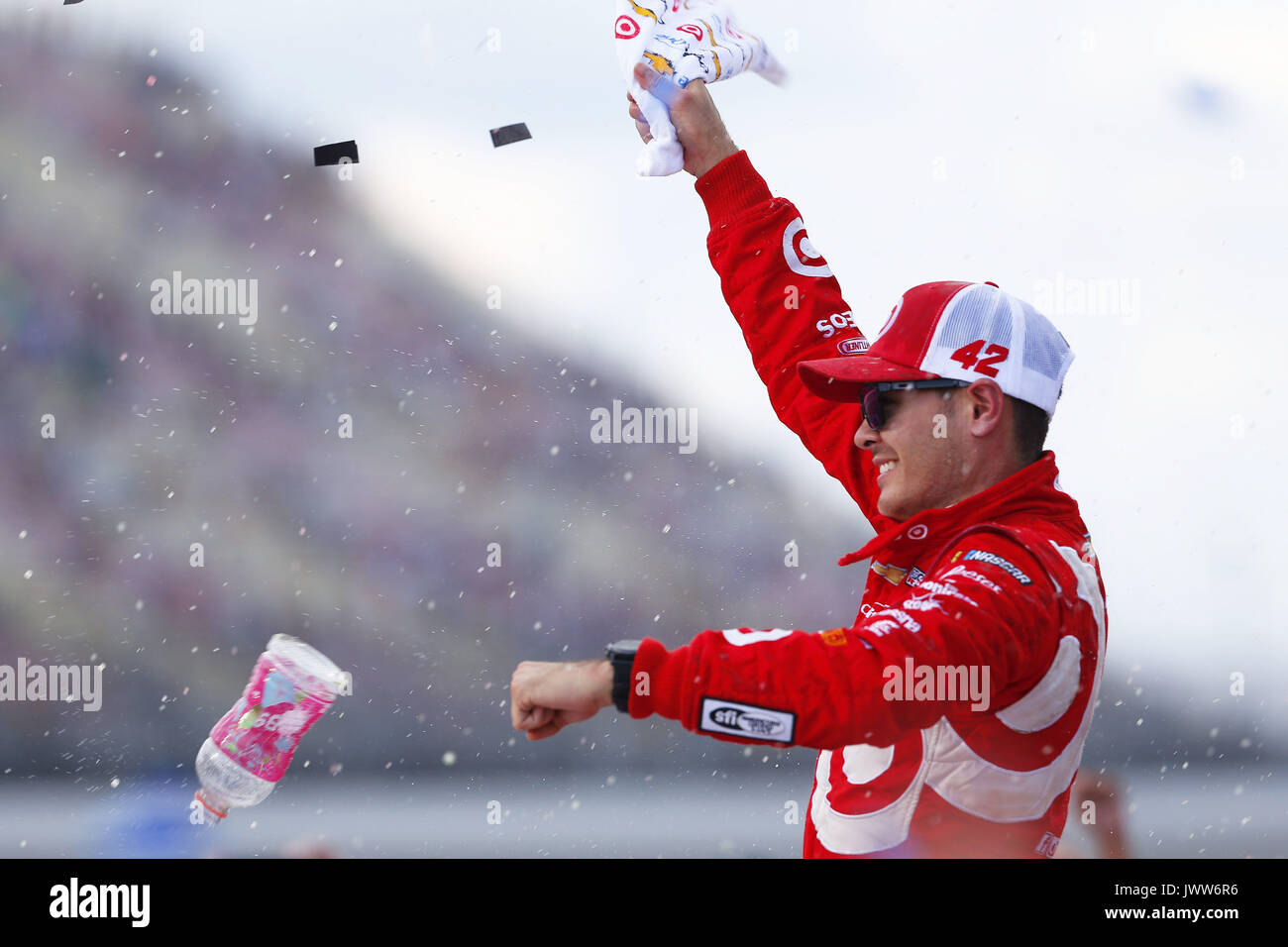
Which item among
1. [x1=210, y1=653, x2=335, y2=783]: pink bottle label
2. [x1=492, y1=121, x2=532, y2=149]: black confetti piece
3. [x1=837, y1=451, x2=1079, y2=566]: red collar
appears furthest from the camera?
[x1=492, y1=121, x2=532, y2=149]: black confetti piece

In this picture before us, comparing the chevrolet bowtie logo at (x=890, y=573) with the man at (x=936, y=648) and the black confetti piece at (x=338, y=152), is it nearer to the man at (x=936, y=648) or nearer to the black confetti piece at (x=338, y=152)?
the man at (x=936, y=648)

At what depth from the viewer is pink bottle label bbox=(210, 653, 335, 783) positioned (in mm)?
1644

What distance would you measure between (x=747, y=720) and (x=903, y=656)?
0.16 m

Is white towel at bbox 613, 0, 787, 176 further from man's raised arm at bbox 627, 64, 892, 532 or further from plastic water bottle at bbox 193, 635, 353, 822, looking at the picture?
plastic water bottle at bbox 193, 635, 353, 822

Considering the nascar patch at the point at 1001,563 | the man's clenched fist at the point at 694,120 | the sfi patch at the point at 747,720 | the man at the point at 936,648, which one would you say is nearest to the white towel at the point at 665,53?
the man's clenched fist at the point at 694,120

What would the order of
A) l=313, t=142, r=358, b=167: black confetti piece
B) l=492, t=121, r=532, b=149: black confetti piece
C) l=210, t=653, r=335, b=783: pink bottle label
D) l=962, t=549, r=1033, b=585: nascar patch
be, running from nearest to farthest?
l=962, t=549, r=1033, b=585: nascar patch
l=210, t=653, r=335, b=783: pink bottle label
l=492, t=121, r=532, b=149: black confetti piece
l=313, t=142, r=358, b=167: black confetti piece

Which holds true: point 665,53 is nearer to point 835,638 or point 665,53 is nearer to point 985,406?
point 985,406

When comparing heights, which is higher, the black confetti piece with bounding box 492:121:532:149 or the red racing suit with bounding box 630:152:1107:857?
the black confetti piece with bounding box 492:121:532:149

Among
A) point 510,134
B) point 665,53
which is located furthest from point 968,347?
point 510,134

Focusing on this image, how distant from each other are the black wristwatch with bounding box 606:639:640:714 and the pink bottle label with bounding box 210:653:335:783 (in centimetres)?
69

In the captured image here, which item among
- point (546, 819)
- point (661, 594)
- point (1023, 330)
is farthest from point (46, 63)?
point (1023, 330)

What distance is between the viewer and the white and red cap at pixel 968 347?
56.4 inches

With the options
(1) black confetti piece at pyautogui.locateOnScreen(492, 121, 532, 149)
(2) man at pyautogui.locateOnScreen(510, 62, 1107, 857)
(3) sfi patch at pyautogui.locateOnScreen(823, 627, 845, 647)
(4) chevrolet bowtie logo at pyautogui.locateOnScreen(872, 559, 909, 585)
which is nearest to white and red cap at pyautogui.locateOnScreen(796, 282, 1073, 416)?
(2) man at pyautogui.locateOnScreen(510, 62, 1107, 857)
